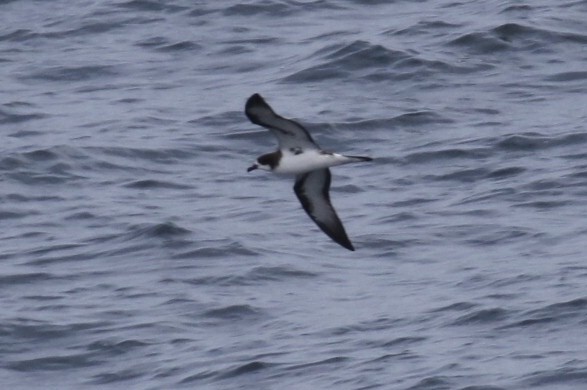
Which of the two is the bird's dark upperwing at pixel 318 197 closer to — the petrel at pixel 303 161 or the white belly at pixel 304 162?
the petrel at pixel 303 161

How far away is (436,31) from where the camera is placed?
23.8 m

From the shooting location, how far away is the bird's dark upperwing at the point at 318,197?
14.6m

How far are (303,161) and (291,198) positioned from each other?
17.0 feet

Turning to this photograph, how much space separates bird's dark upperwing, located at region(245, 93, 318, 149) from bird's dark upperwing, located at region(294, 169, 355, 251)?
72cm

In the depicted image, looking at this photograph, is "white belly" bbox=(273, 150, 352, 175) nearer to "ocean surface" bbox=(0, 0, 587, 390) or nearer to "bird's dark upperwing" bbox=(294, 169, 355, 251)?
"bird's dark upperwing" bbox=(294, 169, 355, 251)

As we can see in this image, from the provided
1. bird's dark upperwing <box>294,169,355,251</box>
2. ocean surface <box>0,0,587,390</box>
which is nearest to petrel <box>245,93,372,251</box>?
bird's dark upperwing <box>294,169,355,251</box>

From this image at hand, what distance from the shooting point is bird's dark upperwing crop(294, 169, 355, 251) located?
1462 centimetres

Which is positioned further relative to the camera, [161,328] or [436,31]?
[436,31]

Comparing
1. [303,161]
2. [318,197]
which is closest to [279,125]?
[303,161]

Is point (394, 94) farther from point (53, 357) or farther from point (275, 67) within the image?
point (53, 357)

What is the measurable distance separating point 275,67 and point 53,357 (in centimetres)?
778

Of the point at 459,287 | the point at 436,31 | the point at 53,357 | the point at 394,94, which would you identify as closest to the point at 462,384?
the point at 459,287

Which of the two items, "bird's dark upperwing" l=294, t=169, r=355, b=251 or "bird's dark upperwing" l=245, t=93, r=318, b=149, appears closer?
"bird's dark upperwing" l=245, t=93, r=318, b=149

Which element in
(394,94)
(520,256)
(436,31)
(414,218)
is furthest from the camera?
(436,31)
